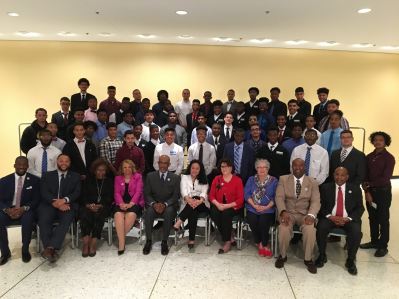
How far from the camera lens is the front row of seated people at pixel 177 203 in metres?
4.12

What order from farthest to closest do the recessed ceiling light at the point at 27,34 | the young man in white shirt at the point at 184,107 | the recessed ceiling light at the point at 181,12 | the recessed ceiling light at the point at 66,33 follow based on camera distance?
the recessed ceiling light at the point at 27,34
the recessed ceiling light at the point at 66,33
the young man in white shirt at the point at 184,107
the recessed ceiling light at the point at 181,12

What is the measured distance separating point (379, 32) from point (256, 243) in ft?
16.1

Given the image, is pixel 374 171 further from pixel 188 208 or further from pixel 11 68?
pixel 11 68

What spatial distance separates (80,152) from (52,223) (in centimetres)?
106

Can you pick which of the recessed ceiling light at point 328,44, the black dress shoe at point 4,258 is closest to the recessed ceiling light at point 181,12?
the recessed ceiling light at point 328,44

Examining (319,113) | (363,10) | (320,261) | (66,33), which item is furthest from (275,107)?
(66,33)

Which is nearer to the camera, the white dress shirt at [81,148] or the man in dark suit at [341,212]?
the man in dark suit at [341,212]

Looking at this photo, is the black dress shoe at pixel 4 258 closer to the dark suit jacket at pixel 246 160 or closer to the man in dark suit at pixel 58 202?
the man in dark suit at pixel 58 202

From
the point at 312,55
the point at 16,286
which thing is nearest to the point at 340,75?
the point at 312,55

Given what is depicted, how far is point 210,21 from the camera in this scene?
5969 mm

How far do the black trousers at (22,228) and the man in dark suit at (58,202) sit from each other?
13cm

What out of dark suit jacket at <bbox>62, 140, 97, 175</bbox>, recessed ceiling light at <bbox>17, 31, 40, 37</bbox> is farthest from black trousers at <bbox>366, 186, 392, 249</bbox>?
recessed ceiling light at <bbox>17, 31, 40, 37</bbox>

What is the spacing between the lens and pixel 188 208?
4617 mm

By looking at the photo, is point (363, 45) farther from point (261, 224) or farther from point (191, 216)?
point (191, 216)
